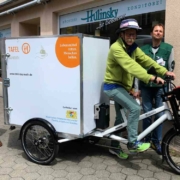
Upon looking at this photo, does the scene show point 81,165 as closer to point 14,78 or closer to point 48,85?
point 48,85

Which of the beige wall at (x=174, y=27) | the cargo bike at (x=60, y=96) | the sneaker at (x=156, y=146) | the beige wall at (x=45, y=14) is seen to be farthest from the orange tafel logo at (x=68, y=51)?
the beige wall at (x=45, y=14)

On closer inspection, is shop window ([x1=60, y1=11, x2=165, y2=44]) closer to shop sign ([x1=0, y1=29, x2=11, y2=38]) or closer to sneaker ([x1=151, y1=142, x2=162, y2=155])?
sneaker ([x1=151, y1=142, x2=162, y2=155])

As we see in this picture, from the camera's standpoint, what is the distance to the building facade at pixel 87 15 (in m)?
4.16

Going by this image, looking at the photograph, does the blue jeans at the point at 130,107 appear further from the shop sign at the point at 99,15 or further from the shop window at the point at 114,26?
the shop sign at the point at 99,15

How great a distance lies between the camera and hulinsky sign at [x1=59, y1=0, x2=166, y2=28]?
4.73 m

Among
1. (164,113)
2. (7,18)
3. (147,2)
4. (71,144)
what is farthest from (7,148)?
(7,18)

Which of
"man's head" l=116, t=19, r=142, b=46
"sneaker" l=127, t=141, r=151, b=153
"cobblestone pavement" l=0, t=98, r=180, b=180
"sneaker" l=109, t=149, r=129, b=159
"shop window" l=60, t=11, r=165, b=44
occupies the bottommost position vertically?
"cobblestone pavement" l=0, t=98, r=180, b=180

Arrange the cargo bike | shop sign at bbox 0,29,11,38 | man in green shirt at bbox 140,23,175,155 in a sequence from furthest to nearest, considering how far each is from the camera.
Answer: shop sign at bbox 0,29,11,38 → man in green shirt at bbox 140,23,175,155 → the cargo bike

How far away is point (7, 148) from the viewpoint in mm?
4117

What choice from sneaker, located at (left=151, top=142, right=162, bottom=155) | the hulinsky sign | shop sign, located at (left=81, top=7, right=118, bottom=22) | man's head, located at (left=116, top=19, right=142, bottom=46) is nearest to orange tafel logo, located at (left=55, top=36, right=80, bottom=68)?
man's head, located at (left=116, top=19, right=142, bottom=46)

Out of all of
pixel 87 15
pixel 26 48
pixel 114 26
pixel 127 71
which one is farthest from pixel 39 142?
pixel 87 15

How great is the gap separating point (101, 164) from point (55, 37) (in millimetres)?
1853

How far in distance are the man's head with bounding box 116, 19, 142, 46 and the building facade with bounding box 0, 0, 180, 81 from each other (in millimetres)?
1237

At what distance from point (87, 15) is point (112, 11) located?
813mm
